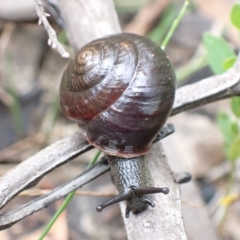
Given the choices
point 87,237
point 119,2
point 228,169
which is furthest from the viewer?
point 119,2

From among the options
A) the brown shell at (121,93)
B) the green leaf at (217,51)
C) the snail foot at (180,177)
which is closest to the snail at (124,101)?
the brown shell at (121,93)

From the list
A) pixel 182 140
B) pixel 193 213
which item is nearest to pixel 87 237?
pixel 193 213

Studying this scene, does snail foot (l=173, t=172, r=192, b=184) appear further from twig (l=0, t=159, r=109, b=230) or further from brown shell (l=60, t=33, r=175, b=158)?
twig (l=0, t=159, r=109, b=230)

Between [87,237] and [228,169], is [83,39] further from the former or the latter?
[228,169]

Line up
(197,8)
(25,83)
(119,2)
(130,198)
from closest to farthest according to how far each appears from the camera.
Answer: (130,198) < (25,83) < (119,2) < (197,8)

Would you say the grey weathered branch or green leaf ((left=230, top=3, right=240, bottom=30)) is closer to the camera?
the grey weathered branch

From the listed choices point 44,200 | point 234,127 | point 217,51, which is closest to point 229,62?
point 217,51

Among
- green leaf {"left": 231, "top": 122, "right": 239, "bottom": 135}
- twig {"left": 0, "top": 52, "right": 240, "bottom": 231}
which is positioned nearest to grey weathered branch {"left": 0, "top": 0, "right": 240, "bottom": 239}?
twig {"left": 0, "top": 52, "right": 240, "bottom": 231}
